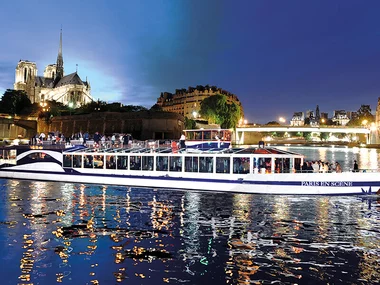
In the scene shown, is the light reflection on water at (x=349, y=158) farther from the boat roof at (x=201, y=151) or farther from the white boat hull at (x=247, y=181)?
the boat roof at (x=201, y=151)

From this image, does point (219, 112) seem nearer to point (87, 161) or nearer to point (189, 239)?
point (87, 161)

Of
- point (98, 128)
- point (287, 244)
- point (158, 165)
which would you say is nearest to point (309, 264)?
point (287, 244)

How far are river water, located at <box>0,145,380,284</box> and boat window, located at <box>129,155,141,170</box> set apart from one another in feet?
14.3

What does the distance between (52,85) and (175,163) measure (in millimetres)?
177523

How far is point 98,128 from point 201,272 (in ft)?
259

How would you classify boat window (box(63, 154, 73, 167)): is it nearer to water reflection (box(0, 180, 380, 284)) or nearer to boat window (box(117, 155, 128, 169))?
boat window (box(117, 155, 128, 169))

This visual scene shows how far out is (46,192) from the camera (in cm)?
2598

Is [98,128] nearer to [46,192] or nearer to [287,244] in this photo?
[46,192]

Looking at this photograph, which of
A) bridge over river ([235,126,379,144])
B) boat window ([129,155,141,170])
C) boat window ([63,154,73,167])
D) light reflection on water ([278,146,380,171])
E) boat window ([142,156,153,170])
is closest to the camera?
boat window ([142,156,153,170])

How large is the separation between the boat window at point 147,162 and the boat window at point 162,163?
1.78 ft

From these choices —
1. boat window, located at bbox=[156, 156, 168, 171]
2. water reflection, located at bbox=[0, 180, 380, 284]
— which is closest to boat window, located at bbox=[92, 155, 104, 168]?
boat window, located at bbox=[156, 156, 168, 171]

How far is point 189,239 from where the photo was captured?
1498cm

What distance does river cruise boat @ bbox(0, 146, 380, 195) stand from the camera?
77.2 ft

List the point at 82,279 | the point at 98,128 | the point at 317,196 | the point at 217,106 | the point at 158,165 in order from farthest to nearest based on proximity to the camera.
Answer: the point at 217,106 < the point at 98,128 < the point at 158,165 < the point at 317,196 < the point at 82,279
